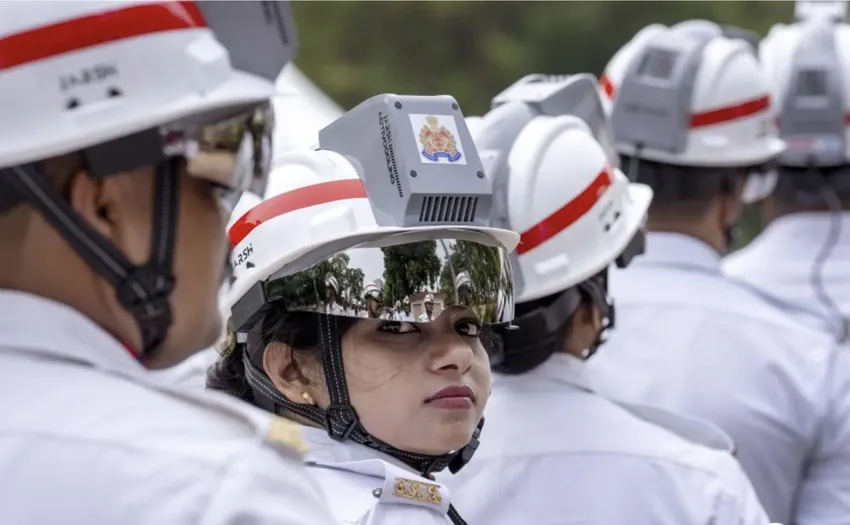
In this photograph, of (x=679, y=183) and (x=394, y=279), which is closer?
(x=394, y=279)

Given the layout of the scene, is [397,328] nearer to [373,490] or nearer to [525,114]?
[373,490]

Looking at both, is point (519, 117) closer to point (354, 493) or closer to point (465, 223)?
point (465, 223)

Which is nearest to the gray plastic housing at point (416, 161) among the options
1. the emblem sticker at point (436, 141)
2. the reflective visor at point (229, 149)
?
the emblem sticker at point (436, 141)

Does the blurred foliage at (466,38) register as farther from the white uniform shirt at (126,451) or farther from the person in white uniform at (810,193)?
the white uniform shirt at (126,451)

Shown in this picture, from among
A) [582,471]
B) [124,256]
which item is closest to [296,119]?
[582,471]

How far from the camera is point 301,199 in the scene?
9.93 feet

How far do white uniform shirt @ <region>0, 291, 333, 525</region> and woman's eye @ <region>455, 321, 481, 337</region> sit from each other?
115cm

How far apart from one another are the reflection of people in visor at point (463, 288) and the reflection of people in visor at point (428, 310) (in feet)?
0.17

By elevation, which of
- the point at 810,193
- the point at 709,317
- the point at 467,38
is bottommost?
the point at 467,38

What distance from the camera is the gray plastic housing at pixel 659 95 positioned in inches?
217

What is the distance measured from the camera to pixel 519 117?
390cm

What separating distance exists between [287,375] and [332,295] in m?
0.23

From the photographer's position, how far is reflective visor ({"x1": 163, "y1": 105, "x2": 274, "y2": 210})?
7.12ft

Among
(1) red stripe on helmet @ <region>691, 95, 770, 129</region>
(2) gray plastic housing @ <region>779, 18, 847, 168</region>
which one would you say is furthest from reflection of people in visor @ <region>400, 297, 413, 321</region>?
(2) gray plastic housing @ <region>779, 18, 847, 168</region>
